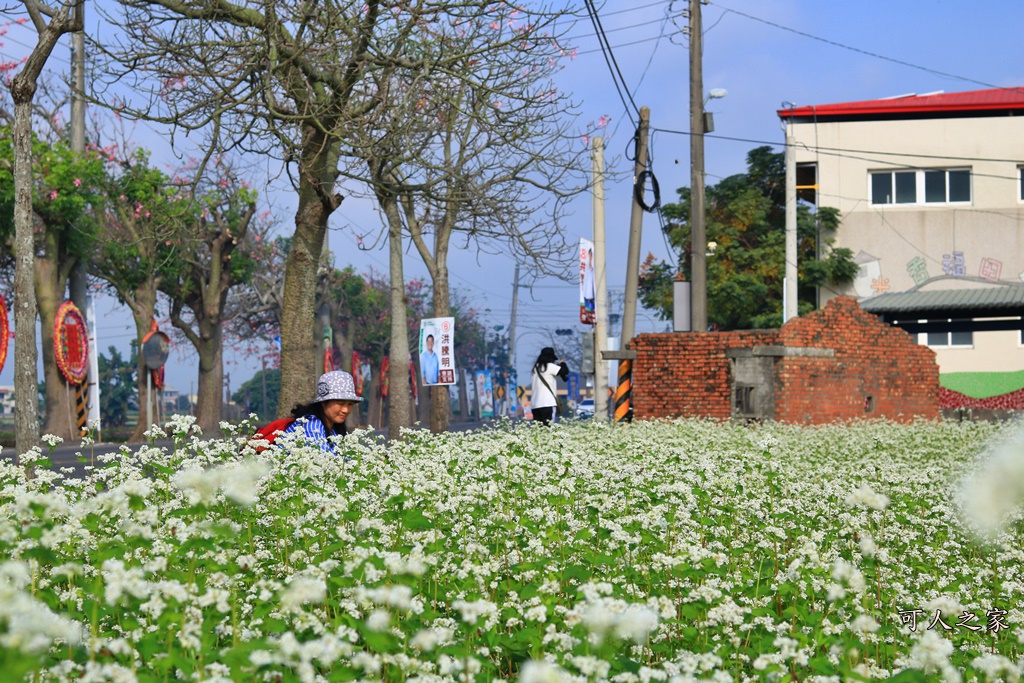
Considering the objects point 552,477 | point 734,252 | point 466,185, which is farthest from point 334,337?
point 552,477

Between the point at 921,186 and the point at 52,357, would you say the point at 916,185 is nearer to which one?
the point at 921,186

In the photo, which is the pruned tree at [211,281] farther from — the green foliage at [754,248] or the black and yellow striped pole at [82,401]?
the green foliage at [754,248]

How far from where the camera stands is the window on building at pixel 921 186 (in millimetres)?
42125

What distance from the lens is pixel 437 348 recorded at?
87.9 ft

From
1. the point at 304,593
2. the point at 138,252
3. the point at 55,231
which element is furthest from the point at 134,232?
the point at 304,593

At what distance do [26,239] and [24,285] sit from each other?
445 mm

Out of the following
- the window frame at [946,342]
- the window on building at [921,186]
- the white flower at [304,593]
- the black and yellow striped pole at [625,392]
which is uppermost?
the window on building at [921,186]

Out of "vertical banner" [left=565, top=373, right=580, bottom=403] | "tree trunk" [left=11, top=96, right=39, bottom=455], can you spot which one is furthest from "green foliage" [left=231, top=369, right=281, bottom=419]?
"tree trunk" [left=11, top=96, right=39, bottom=455]

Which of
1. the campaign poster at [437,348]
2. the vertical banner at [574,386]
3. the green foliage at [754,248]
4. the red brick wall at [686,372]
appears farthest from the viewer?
the vertical banner at [574,386]

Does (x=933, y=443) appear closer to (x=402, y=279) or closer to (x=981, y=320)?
(x=402, y=279)

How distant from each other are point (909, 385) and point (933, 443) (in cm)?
942

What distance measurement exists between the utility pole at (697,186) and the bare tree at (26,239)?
44.7 ft

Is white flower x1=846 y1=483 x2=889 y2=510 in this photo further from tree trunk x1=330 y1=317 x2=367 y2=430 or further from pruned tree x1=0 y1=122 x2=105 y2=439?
tree trunk x1=330 y1=317 x2=367 y2=430

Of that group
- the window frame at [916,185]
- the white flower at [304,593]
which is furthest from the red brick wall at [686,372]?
the window frame at [916,185]
